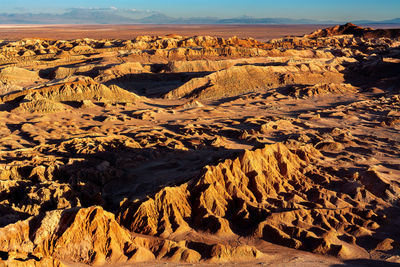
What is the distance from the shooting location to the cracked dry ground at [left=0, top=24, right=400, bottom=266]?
49.5 ft

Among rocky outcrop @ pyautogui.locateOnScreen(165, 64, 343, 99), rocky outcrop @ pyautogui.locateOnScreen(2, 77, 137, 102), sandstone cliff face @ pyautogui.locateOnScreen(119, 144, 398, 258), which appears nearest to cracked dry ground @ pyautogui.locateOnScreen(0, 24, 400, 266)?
sandstone cliff face @ pyautogui.locateOnScreen(119, 144, 398, 258)

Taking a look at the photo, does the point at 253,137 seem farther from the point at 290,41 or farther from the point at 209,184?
the point at 290,41

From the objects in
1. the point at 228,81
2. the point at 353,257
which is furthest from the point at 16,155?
the point at 228,81

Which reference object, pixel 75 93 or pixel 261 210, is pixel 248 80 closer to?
pixel 75 93

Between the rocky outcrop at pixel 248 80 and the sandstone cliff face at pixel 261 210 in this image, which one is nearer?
the sandstone cliff face at pixel 261 210

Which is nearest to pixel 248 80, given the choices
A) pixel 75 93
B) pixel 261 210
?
pixel 75 93

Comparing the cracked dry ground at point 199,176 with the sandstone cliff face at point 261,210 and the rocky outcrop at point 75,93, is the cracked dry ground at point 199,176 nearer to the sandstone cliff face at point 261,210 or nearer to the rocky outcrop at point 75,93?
the sandstone cliff face at point 261,210

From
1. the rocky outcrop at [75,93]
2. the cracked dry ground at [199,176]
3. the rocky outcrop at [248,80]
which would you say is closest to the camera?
the cracked dry ground at [199,176]

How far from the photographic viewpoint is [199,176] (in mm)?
19750

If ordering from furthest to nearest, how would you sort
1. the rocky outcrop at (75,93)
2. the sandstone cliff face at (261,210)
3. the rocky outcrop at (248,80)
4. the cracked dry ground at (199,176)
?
the rocky outcrop at (248,80) < the rocky outcrop at (75,93) < the sandstone cliff face at (261,210) < the cracked dry ground at (199,176)

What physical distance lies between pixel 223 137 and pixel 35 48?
75322 millimetres

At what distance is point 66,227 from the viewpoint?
14.5 meters

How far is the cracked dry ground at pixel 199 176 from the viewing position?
1509 cm

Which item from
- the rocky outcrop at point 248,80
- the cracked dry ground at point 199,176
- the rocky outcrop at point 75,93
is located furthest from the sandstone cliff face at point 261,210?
the rocky outcrop at point 248,80
